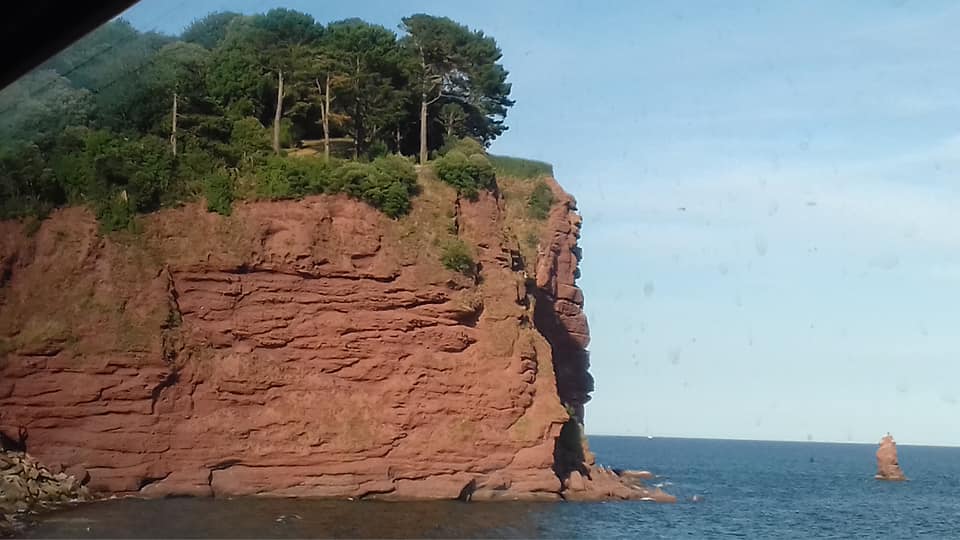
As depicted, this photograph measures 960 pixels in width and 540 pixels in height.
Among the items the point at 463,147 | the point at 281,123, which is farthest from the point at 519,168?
the point at 281,123

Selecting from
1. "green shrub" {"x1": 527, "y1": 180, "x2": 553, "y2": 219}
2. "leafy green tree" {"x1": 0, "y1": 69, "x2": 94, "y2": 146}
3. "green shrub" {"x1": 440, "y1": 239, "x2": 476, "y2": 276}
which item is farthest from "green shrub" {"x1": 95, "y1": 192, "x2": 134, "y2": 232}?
"green shrub" {"x1": 527, "y1": 180, "x2": 553, "y2": 219}

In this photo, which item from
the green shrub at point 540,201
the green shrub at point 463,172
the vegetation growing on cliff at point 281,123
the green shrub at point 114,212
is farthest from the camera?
the green shrub at point 540,201

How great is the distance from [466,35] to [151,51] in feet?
95.1

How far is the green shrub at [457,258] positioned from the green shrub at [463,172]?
2.91 metres

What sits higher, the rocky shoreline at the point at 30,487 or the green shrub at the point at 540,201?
the green shrub at the point at 540,201

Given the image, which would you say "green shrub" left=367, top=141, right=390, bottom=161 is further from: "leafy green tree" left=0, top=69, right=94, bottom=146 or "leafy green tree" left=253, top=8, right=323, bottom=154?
"leafy green tree" left=0, top=69, right=94, bottom=146

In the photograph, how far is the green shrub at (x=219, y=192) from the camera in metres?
34.4

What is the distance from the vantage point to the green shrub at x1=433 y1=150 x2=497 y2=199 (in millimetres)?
37375

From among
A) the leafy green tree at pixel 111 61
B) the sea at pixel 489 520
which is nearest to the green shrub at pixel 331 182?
the sea at pixel 489 520

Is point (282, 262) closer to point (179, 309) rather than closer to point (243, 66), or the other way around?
point (179, 309)

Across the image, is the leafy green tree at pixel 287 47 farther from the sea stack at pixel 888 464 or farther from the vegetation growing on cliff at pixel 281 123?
the sea stack at pixel 888 464

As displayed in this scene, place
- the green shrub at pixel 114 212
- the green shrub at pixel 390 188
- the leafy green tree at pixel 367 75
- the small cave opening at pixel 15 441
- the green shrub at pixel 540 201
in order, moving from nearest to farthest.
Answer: the small cave opening at pixel 15 441 < the green shrub at pixel 114 212 < the green shrub at pixel 390 188 < the leafy green tree at pixel 367 75 < the green shrub at pixel 540 201

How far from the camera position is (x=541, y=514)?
31375 millimetres

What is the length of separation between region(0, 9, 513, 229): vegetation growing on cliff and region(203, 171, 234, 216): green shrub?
0.04 metres
